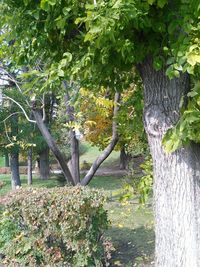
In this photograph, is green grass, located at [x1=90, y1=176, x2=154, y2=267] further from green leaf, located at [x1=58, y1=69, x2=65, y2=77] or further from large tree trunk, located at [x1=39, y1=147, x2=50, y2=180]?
large tree trunk, located at [x1=39, y1=147, x2=50, y2=180]

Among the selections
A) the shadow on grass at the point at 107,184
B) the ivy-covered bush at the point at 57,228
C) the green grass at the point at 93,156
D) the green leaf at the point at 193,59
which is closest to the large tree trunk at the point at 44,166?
the shadow on grass at the point at 107,184

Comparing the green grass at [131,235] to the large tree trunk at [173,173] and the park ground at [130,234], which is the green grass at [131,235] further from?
the large tree trunk at [173,173]

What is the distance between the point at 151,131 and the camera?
8.03ft

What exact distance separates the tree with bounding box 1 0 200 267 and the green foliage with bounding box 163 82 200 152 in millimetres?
195

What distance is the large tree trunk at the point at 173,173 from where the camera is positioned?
2.37 meters

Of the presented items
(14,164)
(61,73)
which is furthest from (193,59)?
(14,164)

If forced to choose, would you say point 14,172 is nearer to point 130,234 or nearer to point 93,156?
point 130,234

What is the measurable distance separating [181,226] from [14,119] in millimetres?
10091

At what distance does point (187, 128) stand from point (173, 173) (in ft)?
1.65

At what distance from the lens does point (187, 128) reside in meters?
2.00

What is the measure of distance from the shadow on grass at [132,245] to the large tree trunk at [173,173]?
239 centimetres

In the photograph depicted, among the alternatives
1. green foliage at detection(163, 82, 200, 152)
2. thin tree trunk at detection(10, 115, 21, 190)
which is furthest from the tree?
thin tree trunk at detection(10, 115, 21, 190)

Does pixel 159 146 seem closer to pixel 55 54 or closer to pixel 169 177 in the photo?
pixel 169 177

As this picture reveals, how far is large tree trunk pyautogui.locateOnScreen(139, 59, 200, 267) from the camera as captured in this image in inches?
93.2
